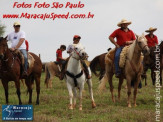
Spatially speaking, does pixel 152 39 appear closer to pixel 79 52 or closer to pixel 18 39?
pixel 18 39

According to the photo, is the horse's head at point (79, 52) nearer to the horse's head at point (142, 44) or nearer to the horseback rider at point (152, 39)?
the horse's head at point (142, 44)

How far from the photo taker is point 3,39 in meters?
10.6

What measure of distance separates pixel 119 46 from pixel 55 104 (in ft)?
9.85

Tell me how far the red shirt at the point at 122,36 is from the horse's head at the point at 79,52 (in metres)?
2.56

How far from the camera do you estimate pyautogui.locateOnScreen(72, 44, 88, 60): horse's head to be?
9.48 meters

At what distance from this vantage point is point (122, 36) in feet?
38.9

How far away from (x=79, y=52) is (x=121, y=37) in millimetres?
2743

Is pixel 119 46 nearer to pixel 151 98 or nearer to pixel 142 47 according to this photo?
pixel 142 47

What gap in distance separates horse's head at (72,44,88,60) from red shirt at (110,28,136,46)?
2.56 meters

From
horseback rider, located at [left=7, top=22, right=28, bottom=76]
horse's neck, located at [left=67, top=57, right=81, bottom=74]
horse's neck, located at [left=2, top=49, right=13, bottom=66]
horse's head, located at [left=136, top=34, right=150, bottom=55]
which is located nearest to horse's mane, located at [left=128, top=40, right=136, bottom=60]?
horse's head, located at [left=136, top=34, right=150, bottom=55]

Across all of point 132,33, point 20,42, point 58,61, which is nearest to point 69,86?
point 20,42

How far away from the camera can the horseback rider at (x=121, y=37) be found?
1180cm

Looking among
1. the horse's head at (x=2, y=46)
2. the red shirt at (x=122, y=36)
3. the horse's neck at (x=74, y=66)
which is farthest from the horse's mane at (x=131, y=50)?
the horse's head at (x=2, y=46)

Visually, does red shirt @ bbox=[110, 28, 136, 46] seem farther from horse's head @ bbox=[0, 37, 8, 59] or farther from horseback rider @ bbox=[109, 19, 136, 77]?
horse's head @ bbox=[0, 37, 8, 59]
